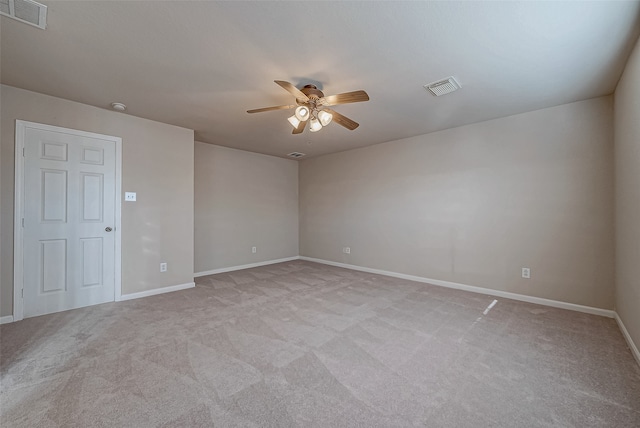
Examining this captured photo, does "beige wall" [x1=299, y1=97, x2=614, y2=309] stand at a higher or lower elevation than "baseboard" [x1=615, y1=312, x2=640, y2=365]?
higher

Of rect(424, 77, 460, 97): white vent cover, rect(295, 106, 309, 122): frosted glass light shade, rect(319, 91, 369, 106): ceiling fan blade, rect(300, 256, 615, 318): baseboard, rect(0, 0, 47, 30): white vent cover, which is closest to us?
rect(0, 0, 47, 30): white vent cover

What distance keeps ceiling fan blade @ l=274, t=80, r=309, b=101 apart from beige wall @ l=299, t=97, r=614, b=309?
276cm

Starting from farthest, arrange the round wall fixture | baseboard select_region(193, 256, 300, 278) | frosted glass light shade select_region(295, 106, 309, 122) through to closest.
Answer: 1. baseboard select_region(193, 256, 300, 278)
2. the round wall fixture
3. frosted glass light shade select_region(295, 106, 309, 122)

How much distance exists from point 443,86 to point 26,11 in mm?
3377

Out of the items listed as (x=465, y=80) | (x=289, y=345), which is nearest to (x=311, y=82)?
(x=465, y=80)

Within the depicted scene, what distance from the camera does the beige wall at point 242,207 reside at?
16.3 feet

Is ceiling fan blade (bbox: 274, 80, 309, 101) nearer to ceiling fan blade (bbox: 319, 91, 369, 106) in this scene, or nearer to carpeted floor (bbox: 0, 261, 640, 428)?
ceiling fan blade (bbox: 319, 91, 369, 106)

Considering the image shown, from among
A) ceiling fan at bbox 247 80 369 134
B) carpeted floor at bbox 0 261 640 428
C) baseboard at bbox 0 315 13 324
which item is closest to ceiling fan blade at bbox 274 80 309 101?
ceiling fan at bbox 247 80 369 134

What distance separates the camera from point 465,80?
2.58 m

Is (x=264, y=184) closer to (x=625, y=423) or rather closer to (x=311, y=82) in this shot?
(x=311, y=82)

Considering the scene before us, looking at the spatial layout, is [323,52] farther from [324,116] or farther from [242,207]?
[242,207]

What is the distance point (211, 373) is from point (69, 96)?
3477mm

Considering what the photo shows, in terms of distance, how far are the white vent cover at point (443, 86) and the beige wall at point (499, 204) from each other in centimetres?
145

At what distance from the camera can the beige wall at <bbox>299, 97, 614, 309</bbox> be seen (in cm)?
305
